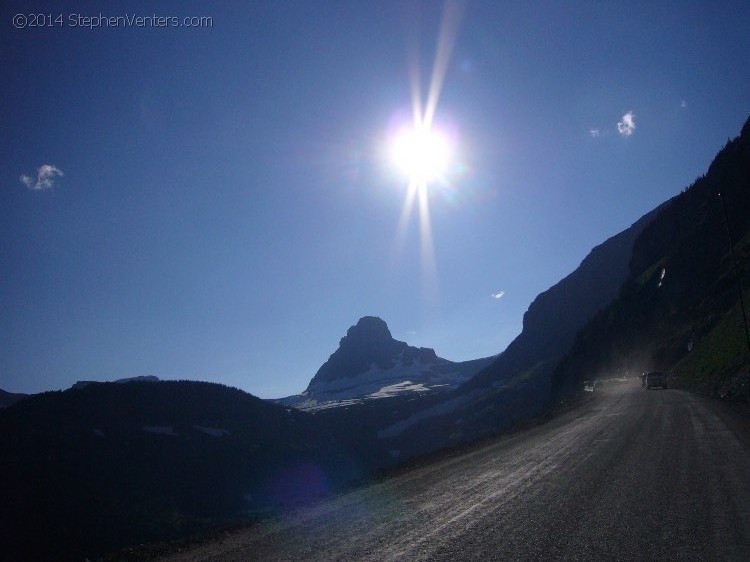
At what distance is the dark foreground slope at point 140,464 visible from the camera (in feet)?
197

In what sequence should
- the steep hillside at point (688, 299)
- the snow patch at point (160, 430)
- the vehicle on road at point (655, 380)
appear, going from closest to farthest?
the vehicle on road at point (655, 380), the steep hillside at point (688, 299), the snow patch at point (160, 430)

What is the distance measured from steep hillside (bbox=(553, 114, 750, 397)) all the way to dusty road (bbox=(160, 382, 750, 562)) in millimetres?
26155

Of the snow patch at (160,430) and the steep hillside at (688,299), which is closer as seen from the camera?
the steep hillside at (688,299)

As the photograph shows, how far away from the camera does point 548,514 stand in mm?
8625

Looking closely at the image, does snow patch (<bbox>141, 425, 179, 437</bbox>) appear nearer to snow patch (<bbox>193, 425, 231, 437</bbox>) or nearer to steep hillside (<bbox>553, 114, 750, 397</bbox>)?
snow patch (<bbox>193, 425, 231, 437</bbox>)

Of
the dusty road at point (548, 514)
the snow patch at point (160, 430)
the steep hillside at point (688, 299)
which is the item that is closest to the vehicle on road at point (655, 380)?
the steep hillside at point (688, 299)

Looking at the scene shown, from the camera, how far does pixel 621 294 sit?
115 m

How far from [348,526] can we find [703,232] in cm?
10128

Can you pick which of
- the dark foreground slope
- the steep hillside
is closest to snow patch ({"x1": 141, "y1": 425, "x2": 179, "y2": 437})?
the dark foreground slope

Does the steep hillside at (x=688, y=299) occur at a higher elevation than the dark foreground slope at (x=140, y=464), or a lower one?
higher

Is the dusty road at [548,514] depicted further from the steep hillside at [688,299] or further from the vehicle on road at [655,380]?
the vehicle on road at [655,380]

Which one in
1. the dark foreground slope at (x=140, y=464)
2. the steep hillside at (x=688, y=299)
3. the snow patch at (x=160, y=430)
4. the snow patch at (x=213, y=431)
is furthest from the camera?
the snow patch at (x=213, y=431)

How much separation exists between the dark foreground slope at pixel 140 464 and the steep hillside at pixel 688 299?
184ft

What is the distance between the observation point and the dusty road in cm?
691
